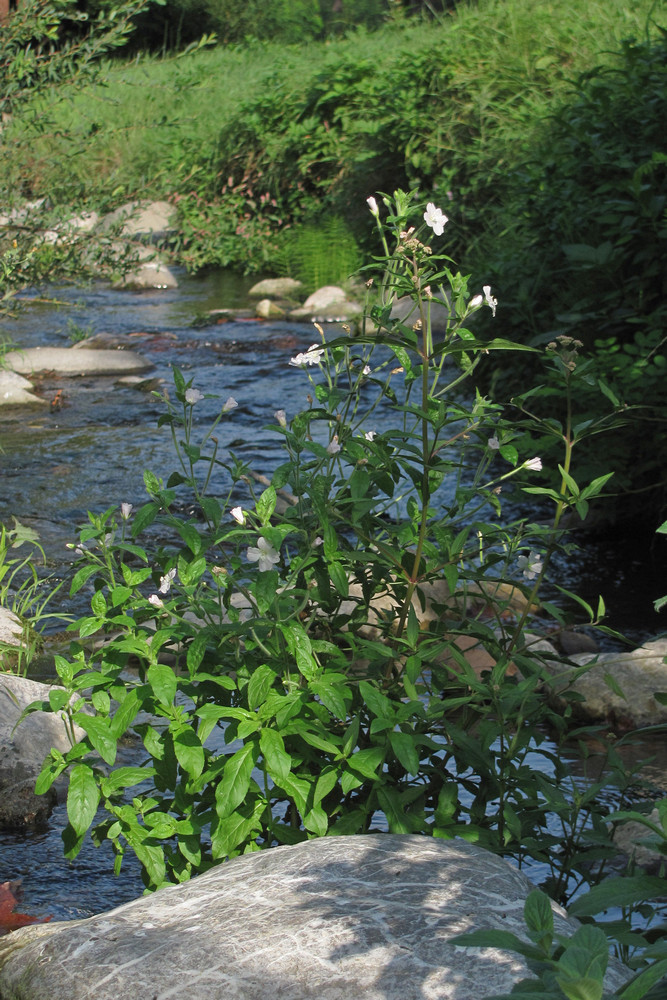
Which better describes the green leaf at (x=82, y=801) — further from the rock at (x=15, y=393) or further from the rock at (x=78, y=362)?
the rock at (x=78, y=362)

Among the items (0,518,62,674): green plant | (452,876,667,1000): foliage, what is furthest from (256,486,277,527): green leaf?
(0,518,62,674): green plant

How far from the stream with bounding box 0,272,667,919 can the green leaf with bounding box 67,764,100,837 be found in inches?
24.7

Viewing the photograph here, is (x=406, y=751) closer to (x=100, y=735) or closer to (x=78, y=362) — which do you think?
(x=100, y=735)

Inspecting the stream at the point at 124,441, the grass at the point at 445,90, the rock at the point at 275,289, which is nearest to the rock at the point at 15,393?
the stream at the point at 124,441

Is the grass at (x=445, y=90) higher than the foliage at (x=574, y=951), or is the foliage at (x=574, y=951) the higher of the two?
the grass at (x=445, y=90)

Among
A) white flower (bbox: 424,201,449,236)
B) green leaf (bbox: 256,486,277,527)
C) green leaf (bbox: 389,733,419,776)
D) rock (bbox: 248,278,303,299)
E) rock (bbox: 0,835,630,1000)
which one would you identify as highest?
white flower (bbox: 424,201,449,236)

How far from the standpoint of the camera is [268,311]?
10445mm

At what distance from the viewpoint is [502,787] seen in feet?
7.30

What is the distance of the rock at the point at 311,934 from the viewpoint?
1645mm

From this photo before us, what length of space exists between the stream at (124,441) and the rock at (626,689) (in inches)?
6.6

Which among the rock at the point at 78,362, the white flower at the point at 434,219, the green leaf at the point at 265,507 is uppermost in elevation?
the white flower at the point at 434,219

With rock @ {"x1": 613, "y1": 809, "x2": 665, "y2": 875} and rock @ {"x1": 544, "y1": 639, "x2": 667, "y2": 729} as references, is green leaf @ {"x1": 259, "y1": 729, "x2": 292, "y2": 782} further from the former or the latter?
rock @ {"x1": 544, "y1": 639, "x2": 667, "y2": 729}

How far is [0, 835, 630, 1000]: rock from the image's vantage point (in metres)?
1.64

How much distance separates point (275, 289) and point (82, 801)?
9.93 m
